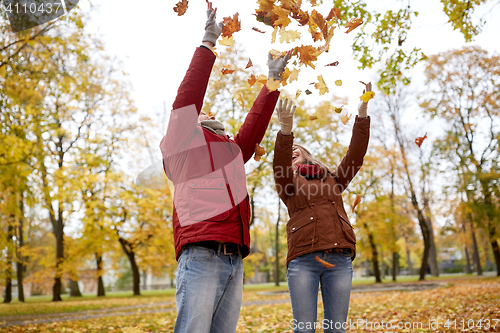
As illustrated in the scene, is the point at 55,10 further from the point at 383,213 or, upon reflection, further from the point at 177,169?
the point at 383,213

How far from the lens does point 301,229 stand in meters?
2.76

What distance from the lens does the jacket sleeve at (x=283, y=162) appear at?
2738mm

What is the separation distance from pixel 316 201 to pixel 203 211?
3.92ft

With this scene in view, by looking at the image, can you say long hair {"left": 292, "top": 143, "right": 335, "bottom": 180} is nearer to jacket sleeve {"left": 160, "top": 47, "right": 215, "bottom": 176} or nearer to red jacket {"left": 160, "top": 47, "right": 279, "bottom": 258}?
red jacket {"left": 160, "top": 47, "right": 279, "bottom": 258}

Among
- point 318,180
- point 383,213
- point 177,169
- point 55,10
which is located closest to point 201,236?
point 177,169

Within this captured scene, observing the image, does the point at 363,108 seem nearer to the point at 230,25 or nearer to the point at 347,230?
the point at 347,230

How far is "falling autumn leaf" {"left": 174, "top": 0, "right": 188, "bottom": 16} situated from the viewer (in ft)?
8.48

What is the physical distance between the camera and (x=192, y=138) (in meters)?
2.06

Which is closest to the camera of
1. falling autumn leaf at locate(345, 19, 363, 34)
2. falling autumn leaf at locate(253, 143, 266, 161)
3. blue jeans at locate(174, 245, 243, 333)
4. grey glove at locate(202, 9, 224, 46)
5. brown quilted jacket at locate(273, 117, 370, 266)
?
blue jeans at locate(174, 245, 243, 333)

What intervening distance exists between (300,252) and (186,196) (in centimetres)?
114

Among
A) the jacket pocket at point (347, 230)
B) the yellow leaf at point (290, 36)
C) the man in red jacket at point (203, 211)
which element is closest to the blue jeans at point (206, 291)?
the man in red jacket at point (203, 211)

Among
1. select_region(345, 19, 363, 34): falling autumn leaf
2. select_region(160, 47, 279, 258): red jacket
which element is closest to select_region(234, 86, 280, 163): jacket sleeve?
select_region(160, 47, 279, 258): red jacket

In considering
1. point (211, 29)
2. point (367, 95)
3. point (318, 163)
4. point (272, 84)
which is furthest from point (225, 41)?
point (318, 163)

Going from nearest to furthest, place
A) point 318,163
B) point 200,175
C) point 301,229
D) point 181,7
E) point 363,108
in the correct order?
point 200,175 < point 181,7 < point 301,229 < point 363,108 < point 318,163
